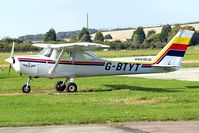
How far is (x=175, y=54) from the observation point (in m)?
24.0

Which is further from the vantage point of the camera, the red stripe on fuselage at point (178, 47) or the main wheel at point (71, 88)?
the red stripe on fuselage at point (178, 47)

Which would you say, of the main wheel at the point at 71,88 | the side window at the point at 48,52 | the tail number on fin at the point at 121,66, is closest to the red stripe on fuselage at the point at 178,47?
the tail number on fin at the point at 121,66

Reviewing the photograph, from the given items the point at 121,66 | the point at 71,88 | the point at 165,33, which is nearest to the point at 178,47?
the point at 121,66

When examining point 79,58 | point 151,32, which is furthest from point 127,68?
point 151,32

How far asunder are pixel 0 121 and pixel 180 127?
4363 millimetres

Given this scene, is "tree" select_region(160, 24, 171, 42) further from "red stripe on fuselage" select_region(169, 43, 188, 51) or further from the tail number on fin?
the tail number on fin

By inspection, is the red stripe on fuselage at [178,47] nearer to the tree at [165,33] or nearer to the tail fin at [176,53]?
the tail fin at [176,53]

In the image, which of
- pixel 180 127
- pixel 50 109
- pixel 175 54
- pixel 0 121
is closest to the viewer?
pixel 180 127

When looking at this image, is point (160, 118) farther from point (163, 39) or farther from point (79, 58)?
point (163, 39)

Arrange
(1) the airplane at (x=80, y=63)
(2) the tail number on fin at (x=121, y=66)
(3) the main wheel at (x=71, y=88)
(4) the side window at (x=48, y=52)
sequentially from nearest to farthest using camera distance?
(3) the main wheel at (x=71, y=88) < (1) the airplane at (x=80, y=63) < (4) the side window at (x=48, y=52) < (2) the tail number on fin at (x=121, y=66)

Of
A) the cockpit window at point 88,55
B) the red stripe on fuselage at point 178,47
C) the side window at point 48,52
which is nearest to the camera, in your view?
the side window at point 48,52

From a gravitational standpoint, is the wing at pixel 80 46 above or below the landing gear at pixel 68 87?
above

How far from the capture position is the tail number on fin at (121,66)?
74.8 ft

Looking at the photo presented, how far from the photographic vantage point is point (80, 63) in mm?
22344
